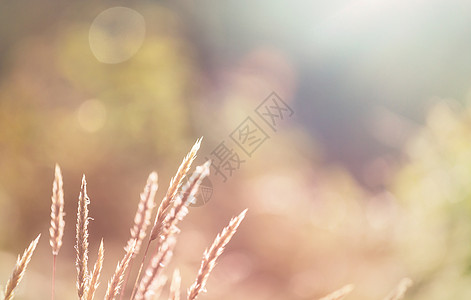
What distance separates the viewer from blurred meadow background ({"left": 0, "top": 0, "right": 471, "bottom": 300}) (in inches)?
53.4

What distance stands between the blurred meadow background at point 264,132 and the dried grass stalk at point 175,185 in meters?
0.77

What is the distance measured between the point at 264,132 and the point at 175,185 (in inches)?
67.2

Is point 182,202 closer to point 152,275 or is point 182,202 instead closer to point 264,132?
point 152,275

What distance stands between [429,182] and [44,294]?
3.54 ft

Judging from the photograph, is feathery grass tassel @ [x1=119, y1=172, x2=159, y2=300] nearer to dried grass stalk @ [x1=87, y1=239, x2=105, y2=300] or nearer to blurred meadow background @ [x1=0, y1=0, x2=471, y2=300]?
dried grass stalk @ [x1=87, y1=239, x2=105, y2=300]

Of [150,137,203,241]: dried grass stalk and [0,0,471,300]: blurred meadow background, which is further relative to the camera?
[0,0,471,300]: blurred meadow background

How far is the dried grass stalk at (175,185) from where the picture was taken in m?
0.39

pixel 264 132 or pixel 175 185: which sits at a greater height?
Result: pixel 264 132

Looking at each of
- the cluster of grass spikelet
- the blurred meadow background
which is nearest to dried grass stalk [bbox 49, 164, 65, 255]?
the cluster of grass spikelet

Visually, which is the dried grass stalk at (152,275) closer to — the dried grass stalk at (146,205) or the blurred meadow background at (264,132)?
the dried grass stalk at (146,205)

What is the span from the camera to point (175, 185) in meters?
0.39

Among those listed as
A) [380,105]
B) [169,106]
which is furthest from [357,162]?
[169,106]

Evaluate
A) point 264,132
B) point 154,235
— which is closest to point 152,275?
point 154,235

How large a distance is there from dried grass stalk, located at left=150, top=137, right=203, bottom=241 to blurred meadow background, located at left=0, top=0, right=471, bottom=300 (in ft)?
2.54
